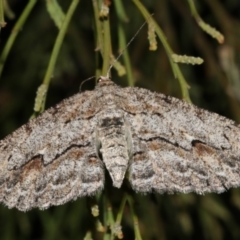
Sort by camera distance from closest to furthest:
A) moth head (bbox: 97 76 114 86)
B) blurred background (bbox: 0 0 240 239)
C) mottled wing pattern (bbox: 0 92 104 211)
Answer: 1. mottled wing pattern (bbox: 0 92 104 211)
2. moth head (bbox: 97 76 114 86)
3. blurred background (bbox: 0 0 240 239)

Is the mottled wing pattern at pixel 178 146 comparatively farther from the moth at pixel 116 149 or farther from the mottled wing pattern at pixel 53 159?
the mottled wing pattern at pixel 53 159

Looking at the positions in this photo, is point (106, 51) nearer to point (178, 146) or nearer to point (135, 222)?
point (178, 146)

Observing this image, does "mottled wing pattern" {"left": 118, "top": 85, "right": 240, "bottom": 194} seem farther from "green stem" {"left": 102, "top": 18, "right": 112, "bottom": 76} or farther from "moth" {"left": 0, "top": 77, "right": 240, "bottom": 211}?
"green stem" {"left": 102, "top": 18, "right": 112, "bottom": 76}

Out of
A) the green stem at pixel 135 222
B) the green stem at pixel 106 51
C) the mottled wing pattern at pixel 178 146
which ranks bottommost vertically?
the green stem at pixel 135 222

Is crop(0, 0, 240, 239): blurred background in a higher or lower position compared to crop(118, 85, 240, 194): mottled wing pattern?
higher

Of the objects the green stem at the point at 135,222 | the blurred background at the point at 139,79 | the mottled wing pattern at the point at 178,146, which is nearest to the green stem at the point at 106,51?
the mottled wing pattern at the point at 178,146

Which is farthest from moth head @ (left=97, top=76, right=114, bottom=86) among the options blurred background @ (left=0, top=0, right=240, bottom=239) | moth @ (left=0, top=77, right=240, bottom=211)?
blurred background @ (left=0, top=0, right=240, bottom=239)

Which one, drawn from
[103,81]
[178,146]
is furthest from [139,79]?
[178,146]
